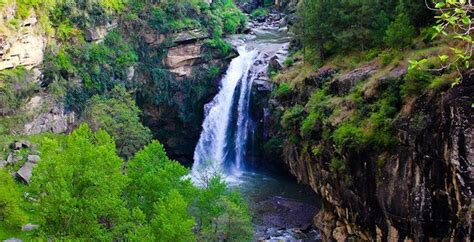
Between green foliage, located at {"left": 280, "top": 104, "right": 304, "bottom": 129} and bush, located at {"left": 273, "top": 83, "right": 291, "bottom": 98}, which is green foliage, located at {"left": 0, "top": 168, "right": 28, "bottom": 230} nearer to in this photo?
green foliage, located at {"left": 280, "top": 104, "right": 304, "bottom": 129}

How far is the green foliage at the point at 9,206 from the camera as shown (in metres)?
25.0

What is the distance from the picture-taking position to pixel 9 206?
82.9 ft

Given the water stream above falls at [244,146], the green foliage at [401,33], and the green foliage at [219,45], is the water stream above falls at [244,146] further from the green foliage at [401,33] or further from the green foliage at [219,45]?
the green foliage at [401,33]

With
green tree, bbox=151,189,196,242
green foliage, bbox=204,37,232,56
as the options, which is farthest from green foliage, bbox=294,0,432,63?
green foliage, bbox=204,37,232,56

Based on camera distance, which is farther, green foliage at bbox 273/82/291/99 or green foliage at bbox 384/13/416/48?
green foliage at bbox 273/82/291/99

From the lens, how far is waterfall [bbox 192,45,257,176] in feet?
142

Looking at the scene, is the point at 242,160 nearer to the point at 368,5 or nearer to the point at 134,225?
the point at 368,5

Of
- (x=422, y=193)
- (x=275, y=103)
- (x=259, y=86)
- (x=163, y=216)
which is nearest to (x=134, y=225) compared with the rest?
(x=163, y=216)

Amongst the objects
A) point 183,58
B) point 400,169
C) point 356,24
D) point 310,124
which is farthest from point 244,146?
point 400,169

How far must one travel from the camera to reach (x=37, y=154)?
3206 cm

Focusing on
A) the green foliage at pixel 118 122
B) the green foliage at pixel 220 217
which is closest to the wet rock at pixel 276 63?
the green foliage at pixel 118 122

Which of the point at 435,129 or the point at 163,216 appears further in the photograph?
the point at 163,216

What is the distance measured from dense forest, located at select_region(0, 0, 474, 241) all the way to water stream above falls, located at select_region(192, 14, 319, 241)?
3.76 feet

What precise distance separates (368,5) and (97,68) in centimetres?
2397
